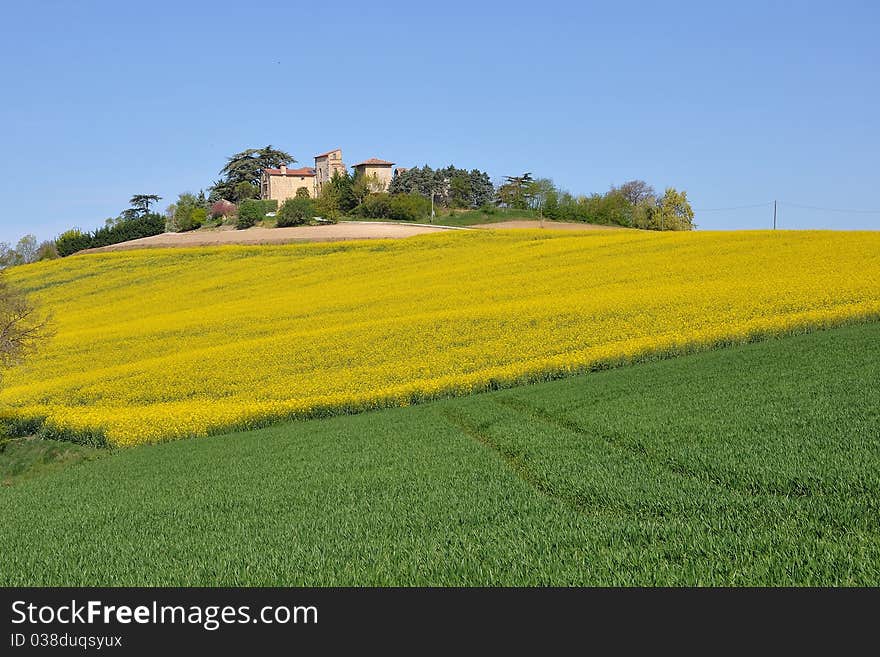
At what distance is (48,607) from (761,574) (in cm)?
570

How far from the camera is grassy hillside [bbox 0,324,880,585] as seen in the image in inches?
301

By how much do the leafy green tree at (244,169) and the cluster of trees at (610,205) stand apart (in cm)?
3292

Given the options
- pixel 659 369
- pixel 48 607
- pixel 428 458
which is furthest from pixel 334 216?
pixel 48 607

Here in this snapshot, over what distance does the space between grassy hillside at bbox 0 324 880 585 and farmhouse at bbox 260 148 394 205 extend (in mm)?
95023

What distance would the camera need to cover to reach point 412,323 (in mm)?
27516

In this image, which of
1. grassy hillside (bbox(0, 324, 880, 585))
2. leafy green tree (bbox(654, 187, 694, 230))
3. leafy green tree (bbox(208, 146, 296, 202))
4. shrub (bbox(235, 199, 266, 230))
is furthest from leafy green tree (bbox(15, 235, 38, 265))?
grassy hillside (bbox(0, 324, 880, 585))

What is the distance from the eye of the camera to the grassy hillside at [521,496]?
7.65 metres

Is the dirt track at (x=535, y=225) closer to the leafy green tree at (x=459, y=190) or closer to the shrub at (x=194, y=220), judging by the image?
the leafy green tree at (x=459, y=190)

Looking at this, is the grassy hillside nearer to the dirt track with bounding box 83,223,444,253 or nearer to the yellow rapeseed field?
the yellow rapeseed field

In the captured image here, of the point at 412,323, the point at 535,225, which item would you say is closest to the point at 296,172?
the point at 535,225

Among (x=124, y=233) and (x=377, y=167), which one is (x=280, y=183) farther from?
(x=124, y=233)

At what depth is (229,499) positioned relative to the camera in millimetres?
12195

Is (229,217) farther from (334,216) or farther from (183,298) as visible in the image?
(183,298)

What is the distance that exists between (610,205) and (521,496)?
9817 cm
